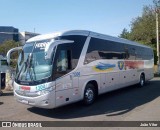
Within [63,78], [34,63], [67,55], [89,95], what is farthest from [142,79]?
[34,63]

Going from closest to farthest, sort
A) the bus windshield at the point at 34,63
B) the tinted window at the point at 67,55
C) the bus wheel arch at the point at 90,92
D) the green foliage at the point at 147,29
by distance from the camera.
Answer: the bus windshield at the point at 34,63 → the tinted window at the point at 67,55 → the bus wheel arch at the point at 90,92 → the green foliage at the point at 147,29

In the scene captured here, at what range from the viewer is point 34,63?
9305 millimetres

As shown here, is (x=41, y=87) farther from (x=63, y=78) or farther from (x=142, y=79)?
(x=142, y=79)

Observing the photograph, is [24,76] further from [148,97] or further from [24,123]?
[148,97]

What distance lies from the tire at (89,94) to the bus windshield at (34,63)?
95.2 inches

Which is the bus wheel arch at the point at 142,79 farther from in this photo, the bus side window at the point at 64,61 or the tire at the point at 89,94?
the bus side window at the point at 64,61

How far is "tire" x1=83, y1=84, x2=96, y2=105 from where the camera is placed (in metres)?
10.6

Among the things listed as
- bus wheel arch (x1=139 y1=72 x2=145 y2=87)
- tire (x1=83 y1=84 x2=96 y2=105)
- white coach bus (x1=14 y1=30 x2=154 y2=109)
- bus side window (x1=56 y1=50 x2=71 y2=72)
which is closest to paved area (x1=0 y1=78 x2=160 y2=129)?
tire (x1=83 y1=84 x2=96 y2=105)

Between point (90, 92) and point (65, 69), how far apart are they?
6.92 ft

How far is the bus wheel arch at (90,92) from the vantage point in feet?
34.8

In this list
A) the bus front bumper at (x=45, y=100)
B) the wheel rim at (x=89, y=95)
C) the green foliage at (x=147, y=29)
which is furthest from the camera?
the green foliage at (x=147, y=29)

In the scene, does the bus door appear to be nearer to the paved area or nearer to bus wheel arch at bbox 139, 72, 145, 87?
the paved area

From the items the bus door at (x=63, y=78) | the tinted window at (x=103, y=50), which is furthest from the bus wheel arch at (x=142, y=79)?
the bus door at (x=63, y=78)

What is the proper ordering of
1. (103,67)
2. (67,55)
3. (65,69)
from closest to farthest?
(65,69) < (67,55) < (103,67)
